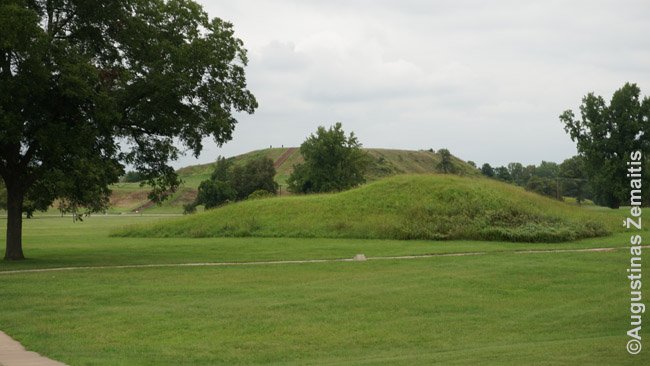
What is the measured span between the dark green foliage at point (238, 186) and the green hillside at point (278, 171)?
2587 cm

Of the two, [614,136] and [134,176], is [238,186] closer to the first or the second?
[134,176]

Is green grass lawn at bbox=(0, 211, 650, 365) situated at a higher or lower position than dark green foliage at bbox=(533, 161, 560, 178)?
lower

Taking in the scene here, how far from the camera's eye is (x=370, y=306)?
17.9 meters

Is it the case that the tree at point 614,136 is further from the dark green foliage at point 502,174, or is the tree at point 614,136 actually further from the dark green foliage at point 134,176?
the dark green foliage at point 502,174

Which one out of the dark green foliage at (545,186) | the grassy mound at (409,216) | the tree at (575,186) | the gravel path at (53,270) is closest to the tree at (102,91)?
the gravel path at (53,270)

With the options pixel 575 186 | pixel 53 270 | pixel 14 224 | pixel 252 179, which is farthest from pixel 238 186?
pixel 53 270

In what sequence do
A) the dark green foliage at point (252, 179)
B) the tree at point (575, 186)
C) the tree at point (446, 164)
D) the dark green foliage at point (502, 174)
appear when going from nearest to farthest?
the dark green foliage at point (252, 179) < the tree at point (575, 186) < the tree at point (446, 164) < the dark green foliage at point (502, 174)

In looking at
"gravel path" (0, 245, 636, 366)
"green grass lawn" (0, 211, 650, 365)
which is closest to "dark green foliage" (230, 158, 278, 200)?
"green grass lawn" (0, 211, 650, 365)

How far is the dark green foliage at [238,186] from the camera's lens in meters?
77.2

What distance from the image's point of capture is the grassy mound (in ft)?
125

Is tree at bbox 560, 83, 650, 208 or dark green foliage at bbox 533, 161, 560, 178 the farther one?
dark green foliage at bbox 533, 161, 560, 178

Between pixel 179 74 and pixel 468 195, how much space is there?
2099 cm

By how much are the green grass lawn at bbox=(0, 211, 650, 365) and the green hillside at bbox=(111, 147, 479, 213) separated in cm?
8522

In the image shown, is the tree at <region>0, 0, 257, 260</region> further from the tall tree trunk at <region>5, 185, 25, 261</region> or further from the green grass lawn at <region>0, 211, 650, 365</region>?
the green grass lawn at <region>0, 211, 650, 365</region>
